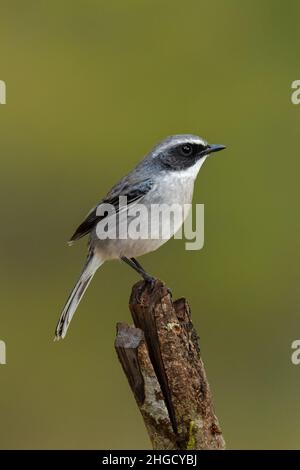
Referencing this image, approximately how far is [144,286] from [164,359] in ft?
2.25

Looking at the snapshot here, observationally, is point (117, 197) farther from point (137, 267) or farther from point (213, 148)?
point (213, 148)

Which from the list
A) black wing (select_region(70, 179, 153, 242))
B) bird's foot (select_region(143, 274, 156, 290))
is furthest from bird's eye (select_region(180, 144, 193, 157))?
bird's foot (select_region(143, 274, 156, 290))

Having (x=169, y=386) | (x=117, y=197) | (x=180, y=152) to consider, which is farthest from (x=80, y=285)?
(x=169, y=386)

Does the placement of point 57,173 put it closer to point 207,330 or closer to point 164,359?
point 207,330

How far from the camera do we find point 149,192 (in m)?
7.23

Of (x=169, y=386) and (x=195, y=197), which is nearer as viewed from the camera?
(x=169, y=386)

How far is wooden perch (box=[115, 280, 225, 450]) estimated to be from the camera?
580 centimetres

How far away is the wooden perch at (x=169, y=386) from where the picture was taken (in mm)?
5805

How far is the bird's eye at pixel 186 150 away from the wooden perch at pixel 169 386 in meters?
1.69

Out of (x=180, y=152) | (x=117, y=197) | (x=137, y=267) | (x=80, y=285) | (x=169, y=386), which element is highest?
(x=180, y=152)

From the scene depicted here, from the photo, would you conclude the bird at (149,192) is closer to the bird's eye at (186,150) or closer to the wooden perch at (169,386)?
the bird's eye at (186,150)

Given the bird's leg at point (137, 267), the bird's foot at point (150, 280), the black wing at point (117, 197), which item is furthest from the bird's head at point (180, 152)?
the bird's foot at point (150, 280)

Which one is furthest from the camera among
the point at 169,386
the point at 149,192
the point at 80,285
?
the point at 80,285

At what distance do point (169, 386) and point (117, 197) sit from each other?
1.84 meters
